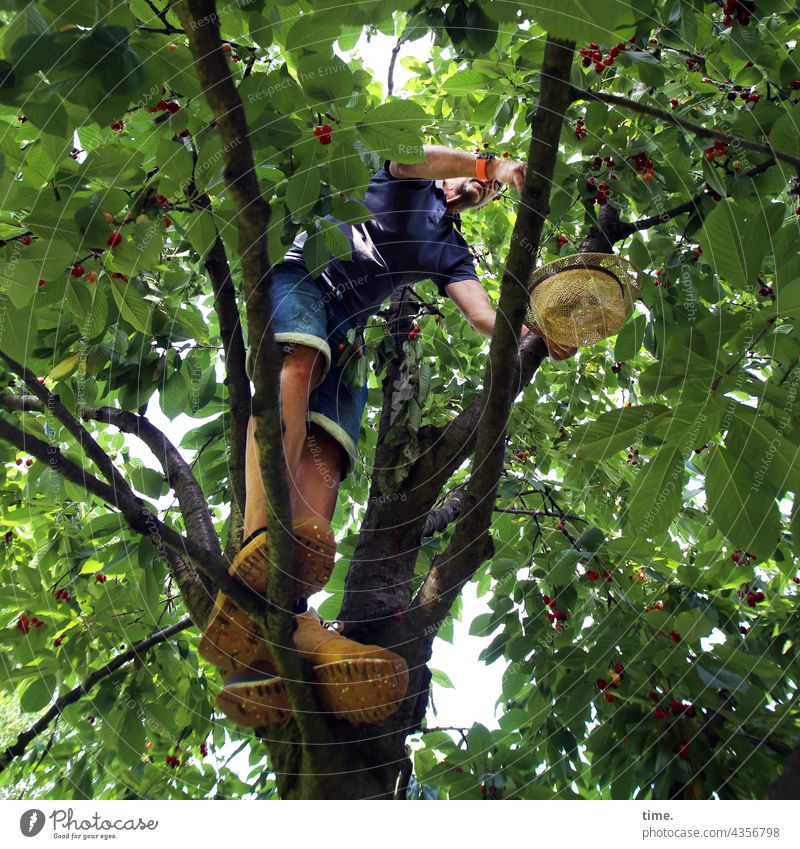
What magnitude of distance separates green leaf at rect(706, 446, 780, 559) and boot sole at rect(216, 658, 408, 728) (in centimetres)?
88

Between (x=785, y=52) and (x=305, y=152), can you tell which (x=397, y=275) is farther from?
(x=785, y=52)

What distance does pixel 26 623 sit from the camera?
2.45 metres

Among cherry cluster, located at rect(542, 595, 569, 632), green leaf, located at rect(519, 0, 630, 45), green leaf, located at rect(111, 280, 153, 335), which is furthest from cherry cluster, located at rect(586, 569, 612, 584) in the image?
green leaf, located at rect(519, 0, 630, 45)

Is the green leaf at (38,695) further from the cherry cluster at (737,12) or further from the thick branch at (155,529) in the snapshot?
the cherry cluster at (737,12)

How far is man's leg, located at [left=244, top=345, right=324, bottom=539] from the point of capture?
7.02 ft

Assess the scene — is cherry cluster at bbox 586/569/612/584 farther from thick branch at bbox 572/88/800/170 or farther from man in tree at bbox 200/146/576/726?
thick branch at bbox 572/88/800/170

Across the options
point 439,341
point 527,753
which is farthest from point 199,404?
point 527,753

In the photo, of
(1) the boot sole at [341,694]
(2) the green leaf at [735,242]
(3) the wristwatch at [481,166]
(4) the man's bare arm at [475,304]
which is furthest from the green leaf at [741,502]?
(3) the wristwatch at [481,166]

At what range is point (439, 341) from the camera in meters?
3.65

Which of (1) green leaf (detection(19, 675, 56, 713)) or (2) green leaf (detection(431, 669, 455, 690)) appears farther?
(2) green leaf (detection(431, 669, 455, 690))

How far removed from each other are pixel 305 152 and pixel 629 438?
996mm

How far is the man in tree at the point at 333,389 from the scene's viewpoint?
2.00 m

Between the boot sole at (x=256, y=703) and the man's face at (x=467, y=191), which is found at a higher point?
the man's face at (x=467, y=191)

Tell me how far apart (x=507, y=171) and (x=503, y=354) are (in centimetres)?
72
